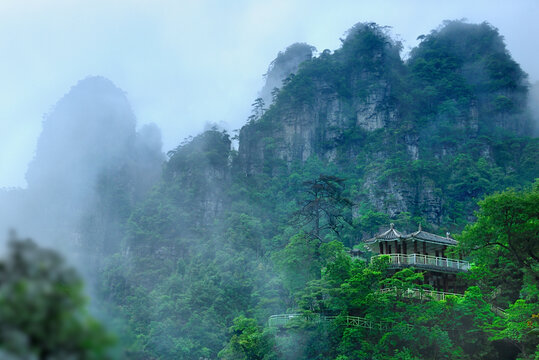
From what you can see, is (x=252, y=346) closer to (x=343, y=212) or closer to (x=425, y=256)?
(x=425, y=256)

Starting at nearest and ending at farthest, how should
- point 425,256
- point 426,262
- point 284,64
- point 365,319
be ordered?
point 365,319
point 426,262
point 425,256
point 284,64

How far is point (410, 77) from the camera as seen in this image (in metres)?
80.1

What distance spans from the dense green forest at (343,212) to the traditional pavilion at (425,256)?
43.2 inches

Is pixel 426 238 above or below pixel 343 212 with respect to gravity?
below

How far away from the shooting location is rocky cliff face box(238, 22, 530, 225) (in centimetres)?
6862

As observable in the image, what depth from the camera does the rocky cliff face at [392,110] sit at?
6862 cm

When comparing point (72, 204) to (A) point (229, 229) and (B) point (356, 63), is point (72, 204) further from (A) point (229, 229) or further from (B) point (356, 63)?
(B) point (356, 63)

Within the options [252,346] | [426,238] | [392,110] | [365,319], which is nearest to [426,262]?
[426,238]

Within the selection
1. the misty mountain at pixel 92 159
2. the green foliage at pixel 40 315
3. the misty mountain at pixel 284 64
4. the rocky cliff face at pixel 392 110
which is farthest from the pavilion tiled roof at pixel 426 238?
the misty mountain at pixel 284 64

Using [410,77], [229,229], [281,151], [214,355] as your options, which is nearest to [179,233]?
[229,229]

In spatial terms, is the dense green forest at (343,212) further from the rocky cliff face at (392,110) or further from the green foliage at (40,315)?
the green foliage at (40,315)

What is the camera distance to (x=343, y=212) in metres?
60.9

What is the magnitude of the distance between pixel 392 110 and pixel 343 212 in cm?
2007

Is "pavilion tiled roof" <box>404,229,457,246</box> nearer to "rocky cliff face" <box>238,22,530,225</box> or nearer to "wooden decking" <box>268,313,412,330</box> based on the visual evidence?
"wooden decking" <box>268,313,412,330</box>
